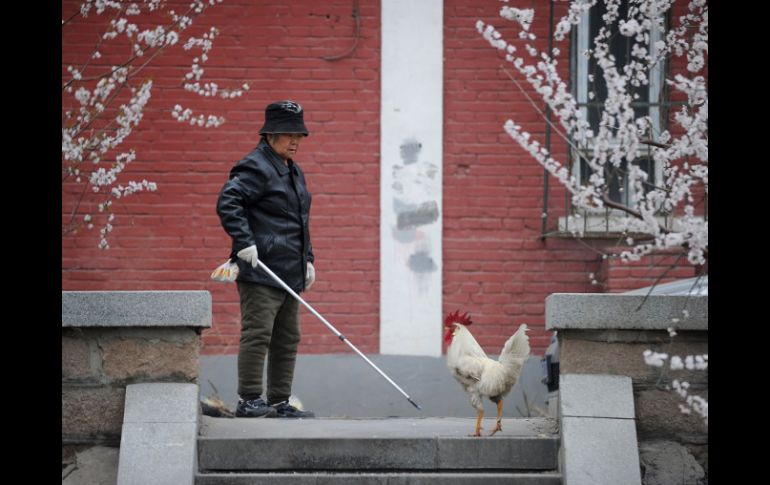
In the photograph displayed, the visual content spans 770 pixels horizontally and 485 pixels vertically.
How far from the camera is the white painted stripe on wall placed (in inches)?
352

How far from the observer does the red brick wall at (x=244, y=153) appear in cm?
896

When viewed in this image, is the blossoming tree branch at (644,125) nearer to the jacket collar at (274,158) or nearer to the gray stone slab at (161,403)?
the jacket collar at (274,158)

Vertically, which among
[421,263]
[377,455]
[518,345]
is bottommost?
[377,455]

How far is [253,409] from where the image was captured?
Result: 6.34 metres

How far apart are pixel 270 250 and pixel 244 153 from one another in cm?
280

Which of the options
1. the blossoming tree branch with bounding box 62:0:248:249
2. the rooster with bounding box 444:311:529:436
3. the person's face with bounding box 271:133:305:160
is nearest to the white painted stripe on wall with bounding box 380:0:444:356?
the blossoming tree branch with bounding box 62:0:248:249

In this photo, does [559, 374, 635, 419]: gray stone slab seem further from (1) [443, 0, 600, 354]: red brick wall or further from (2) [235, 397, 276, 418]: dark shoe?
(1) [443, 0, 600, 354]: red brick wall

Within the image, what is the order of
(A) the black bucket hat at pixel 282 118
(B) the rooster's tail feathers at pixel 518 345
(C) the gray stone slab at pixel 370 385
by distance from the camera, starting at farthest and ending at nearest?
(C) the gray stone slab at pixel 370 385, (A) the black bucket hat at pixel 282 118, (B) the rooster's tail feathers at pixel 518 345

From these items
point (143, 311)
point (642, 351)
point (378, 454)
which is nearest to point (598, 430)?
point (642, 351)

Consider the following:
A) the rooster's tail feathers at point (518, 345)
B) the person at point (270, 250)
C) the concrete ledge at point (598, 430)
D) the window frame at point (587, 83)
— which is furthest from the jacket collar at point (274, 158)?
the window frame at point (587, 83)

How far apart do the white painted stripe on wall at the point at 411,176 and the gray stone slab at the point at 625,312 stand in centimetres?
339

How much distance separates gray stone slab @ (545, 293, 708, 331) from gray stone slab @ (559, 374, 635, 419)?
0.26m

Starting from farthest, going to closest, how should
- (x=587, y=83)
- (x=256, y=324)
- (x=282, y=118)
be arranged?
(x=587, y=83) < (x=282, y=118) < (x=256, y=324)

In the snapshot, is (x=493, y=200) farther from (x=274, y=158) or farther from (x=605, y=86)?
(x=274, y=158)
